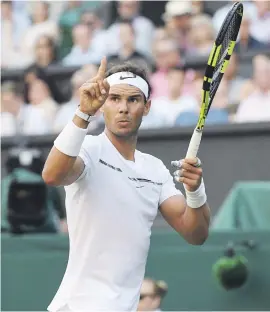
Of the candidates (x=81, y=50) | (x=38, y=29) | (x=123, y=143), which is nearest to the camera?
(x=123, y=143)

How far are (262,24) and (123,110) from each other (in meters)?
5.42

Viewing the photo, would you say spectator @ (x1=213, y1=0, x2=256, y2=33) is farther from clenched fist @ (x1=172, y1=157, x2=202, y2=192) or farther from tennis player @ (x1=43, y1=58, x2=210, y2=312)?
clenched fist @ (x1=172, y1=157, x2=202, y2=192)

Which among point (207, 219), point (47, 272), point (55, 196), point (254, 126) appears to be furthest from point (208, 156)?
point (207, 219)

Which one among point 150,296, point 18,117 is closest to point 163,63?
point 18,117

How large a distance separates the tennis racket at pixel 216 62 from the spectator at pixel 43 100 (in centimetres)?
550

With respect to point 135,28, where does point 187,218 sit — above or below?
below

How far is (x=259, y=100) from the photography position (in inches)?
325

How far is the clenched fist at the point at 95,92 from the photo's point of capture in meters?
3.65

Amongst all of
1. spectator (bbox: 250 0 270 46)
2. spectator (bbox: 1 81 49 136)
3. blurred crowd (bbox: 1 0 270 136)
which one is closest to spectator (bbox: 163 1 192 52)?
blurred crowd (bbox: 1 0 270 136)

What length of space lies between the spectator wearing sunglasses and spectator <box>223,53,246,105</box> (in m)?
2.68

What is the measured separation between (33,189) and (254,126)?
2.01m

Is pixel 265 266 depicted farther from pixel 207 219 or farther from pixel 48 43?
pixel 48 43

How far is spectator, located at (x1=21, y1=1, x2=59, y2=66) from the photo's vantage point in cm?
1058

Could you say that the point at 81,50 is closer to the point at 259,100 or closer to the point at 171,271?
the point at 259,100
